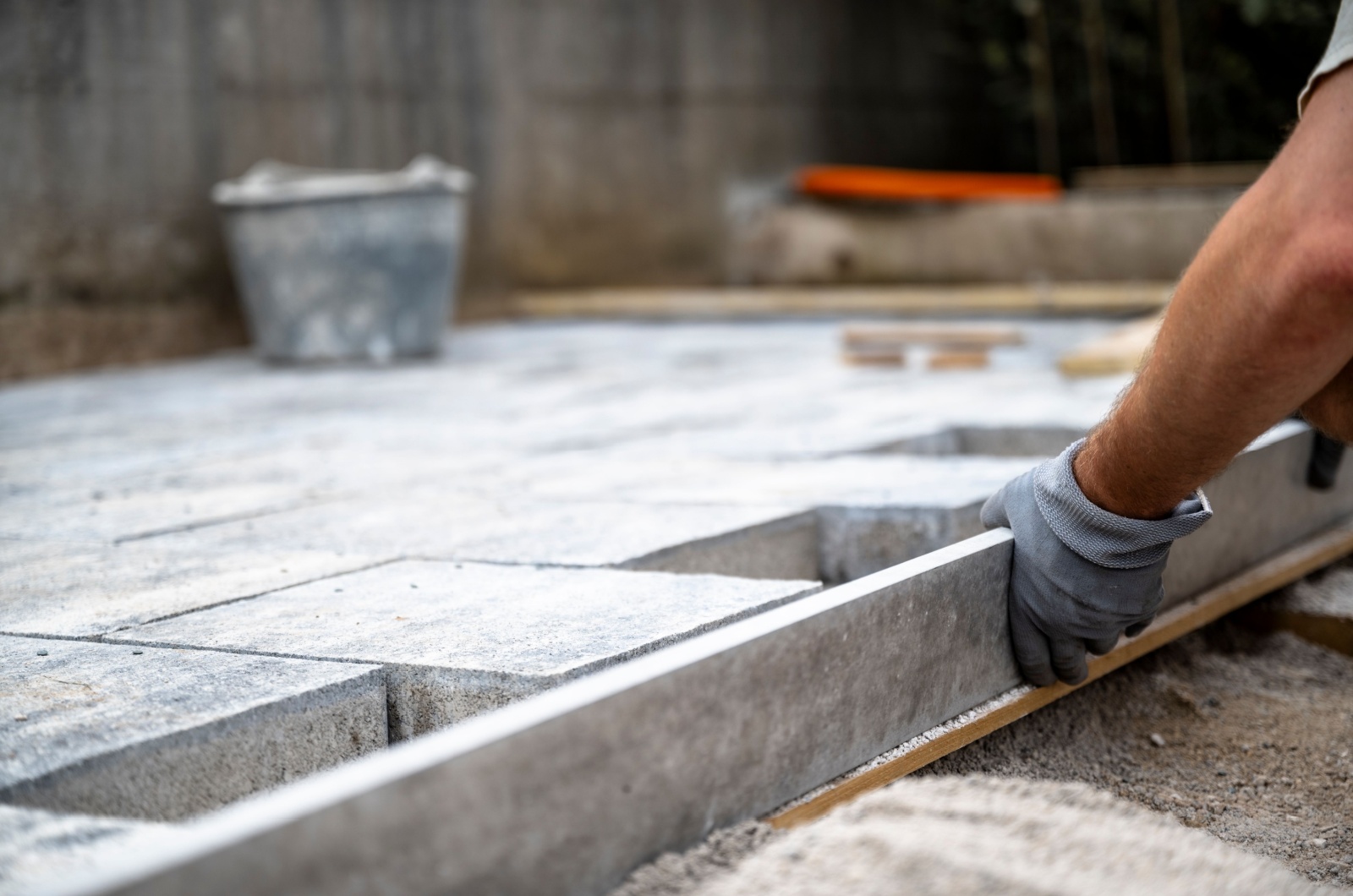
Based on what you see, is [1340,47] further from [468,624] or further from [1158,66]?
[1158,66]

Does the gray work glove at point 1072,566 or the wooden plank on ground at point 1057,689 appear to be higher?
the gray work glove at point 1072,566

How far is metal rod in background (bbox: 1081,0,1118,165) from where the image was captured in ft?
27.6

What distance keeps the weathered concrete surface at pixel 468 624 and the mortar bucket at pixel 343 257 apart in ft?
11.8

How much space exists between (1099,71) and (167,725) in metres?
8.06

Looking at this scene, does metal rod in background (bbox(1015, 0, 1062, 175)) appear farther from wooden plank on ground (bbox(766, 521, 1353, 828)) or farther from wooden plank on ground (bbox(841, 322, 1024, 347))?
wooden plank on ground (bbox(766, 521, 1353, 828))

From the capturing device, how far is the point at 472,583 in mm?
2018

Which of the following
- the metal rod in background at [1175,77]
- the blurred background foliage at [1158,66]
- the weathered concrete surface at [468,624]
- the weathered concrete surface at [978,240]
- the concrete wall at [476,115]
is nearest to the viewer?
the weathered concrete surface at [468,624]

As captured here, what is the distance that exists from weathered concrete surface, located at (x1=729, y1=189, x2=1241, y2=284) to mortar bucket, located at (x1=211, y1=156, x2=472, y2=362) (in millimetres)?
2994

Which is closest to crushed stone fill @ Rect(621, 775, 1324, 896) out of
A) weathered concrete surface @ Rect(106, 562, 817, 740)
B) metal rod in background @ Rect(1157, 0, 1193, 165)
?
weathered concrete surface @ Rect(106, 562, 817, 740)

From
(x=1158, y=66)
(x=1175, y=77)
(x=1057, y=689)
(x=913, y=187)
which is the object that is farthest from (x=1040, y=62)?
(x=1057, y=689)

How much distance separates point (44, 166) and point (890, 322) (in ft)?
12.3

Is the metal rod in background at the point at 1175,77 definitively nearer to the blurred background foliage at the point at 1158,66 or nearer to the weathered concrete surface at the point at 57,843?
the blurred background foliage at the point at 1158,66

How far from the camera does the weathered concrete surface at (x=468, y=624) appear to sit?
63.1 inches

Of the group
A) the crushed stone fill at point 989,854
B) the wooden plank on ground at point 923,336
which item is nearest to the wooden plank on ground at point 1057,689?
the crushed stone fill at point 989,854
